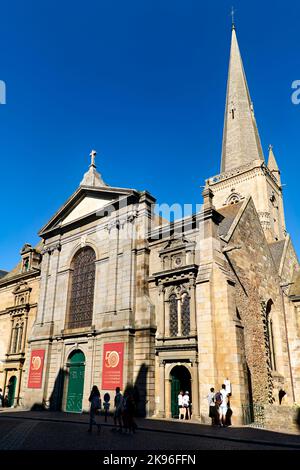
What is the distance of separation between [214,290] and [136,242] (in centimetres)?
594

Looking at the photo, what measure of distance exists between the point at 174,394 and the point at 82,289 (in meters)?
9.12

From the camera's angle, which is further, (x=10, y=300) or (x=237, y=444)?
(x=10, y=300)

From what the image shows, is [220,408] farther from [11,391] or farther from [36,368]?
[11,391]

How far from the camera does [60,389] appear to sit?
2170cm

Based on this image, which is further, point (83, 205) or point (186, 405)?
point (83, 205)

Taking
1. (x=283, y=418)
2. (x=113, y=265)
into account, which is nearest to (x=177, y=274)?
(x=113, y=265)

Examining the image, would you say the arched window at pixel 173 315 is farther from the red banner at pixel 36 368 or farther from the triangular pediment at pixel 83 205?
the red banner at pixel 36 368

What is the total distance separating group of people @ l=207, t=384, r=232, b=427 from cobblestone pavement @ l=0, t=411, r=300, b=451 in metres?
0.59

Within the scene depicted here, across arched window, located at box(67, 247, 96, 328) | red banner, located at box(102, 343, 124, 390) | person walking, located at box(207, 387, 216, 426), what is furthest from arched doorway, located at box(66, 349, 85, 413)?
person walking, located at box(207, 387, 216, 426)

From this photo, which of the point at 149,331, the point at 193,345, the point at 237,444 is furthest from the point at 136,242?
the point at 237,444

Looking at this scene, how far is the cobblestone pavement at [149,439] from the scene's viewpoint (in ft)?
31.1

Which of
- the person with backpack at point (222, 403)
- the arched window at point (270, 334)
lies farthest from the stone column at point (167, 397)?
the arched window at point (270, 334)

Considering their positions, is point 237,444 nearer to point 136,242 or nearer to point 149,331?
point 149,331

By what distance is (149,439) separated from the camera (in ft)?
35.2
